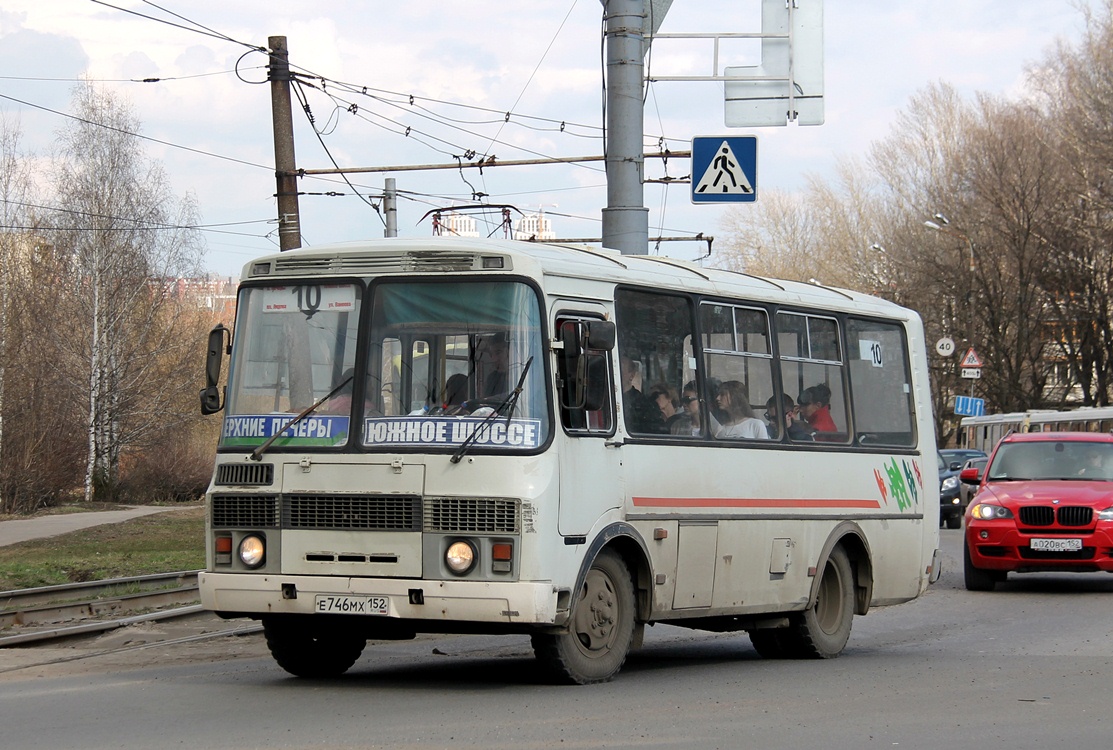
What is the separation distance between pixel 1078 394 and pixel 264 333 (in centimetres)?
5671

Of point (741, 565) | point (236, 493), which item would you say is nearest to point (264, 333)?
point (236, 493)

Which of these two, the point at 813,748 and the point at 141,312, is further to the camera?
the point at 141,312

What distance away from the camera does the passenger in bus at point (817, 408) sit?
11992mm

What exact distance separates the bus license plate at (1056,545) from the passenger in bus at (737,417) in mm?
7269

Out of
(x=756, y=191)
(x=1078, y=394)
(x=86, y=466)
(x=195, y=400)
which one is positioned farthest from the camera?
(x=1078, y=394)

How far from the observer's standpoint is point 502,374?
359 inches

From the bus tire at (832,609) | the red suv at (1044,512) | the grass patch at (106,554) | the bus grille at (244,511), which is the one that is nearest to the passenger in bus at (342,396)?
the bus grille at (244,511)

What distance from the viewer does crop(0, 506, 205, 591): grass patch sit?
20.9m

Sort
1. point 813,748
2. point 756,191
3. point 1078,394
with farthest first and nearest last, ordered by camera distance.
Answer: point 1078,394
point 756,191
point 813,748

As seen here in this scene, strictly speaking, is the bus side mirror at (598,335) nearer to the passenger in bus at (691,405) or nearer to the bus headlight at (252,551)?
the passenger in bus at (691,405)

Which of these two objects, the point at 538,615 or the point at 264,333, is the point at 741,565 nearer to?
the point at 538,615

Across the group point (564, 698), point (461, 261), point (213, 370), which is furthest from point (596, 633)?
point (213, 370)

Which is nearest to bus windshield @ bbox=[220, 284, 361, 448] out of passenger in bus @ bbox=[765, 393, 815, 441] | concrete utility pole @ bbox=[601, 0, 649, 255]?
passenger in bus @ bbox=[765, 393, 815, 441]

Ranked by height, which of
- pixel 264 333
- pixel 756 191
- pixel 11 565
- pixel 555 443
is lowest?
pixel 11 565
